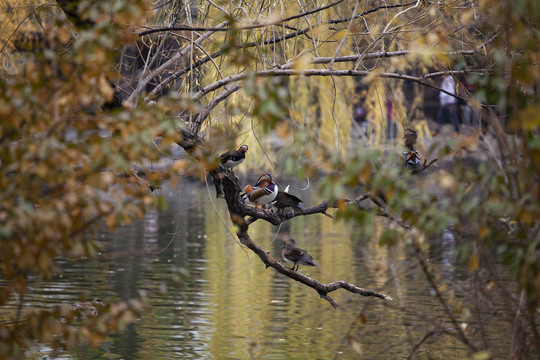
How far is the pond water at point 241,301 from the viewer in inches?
310

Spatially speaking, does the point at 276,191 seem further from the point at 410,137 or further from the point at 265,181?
the point at 410,137

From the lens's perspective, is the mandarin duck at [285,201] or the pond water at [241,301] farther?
the pond water at [241,301]

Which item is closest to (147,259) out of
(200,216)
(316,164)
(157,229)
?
(157,229)

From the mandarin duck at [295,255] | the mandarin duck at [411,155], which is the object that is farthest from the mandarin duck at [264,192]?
the mandarin duck at [295,255]

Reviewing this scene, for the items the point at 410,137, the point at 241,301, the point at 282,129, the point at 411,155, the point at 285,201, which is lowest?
the point at 241,301

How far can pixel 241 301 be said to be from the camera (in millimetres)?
10234

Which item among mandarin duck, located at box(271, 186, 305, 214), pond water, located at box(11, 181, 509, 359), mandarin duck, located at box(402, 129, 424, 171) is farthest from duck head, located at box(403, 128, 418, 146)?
mandarin duck, located at box(271, 186, 305, 214)

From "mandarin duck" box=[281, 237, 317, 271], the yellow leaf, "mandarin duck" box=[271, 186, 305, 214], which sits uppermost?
the yellow leaf

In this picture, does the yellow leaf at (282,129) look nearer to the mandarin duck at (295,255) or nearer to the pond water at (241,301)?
the pond water at (241,301)

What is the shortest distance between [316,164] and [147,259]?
10.9m

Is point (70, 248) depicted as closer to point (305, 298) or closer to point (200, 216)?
point (305, 298)

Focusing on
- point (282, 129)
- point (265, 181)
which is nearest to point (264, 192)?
point (265, 181)

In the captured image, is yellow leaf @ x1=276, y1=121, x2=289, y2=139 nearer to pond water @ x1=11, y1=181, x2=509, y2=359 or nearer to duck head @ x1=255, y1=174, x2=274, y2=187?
pond water @ x1=11, y1=181, x2=509, y2=359

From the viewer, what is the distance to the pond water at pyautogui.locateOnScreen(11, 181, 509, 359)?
25.8 feet
